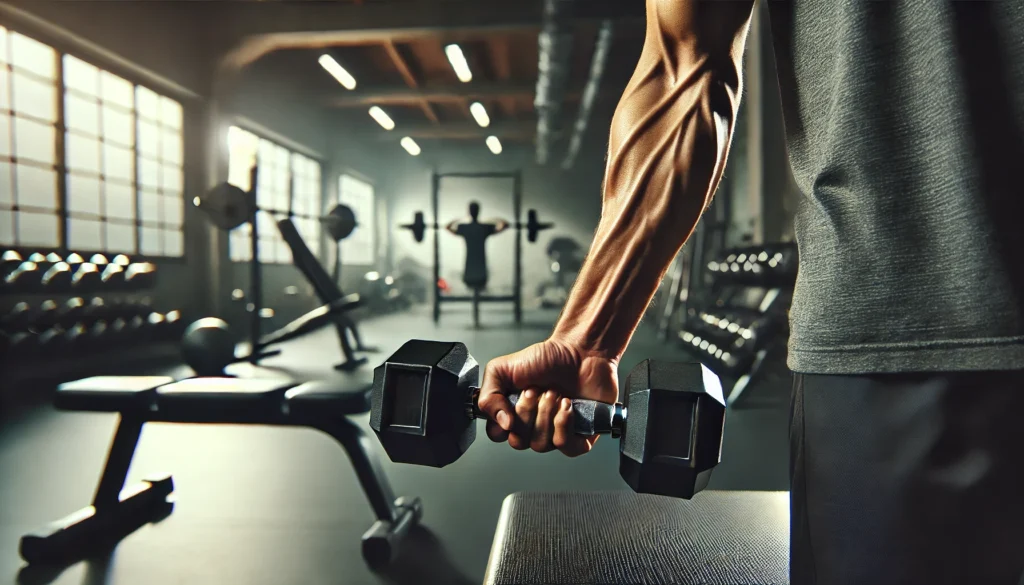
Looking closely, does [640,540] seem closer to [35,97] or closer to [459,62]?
[35,97]

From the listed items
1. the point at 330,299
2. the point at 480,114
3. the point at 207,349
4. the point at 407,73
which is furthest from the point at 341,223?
the point at 480,114

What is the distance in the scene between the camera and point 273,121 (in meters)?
5.71

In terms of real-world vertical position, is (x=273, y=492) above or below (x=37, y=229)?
below

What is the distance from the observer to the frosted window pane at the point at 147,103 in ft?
13.6

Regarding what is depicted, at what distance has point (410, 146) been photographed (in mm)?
6207

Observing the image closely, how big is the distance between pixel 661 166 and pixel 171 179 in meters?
4.85

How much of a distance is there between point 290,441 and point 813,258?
74.9 inches

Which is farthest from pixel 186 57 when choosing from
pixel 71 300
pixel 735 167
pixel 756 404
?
A: pixel 756 404

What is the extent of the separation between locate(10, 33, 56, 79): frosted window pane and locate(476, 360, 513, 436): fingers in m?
3.91

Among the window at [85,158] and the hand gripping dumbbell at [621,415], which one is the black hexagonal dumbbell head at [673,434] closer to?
the hand gripping dumbbell at [621,415]

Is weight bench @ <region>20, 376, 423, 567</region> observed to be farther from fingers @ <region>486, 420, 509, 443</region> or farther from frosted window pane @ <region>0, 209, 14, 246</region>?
frosted window pane @ <region>0, 209, 14, 246</region>

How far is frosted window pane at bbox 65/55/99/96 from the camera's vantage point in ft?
11.6

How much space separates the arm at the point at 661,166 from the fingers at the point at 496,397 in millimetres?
67

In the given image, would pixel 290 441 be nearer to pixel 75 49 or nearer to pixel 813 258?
pixel 813 258
